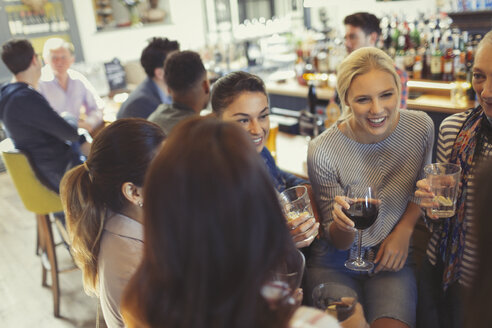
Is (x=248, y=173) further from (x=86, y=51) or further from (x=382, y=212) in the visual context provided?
(x=86, y=51)

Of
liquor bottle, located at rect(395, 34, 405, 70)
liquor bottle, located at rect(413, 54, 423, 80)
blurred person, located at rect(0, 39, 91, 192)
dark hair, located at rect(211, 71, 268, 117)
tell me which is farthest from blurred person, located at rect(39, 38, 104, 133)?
liquor bottle, located at rect(413, 54, 423, 80)

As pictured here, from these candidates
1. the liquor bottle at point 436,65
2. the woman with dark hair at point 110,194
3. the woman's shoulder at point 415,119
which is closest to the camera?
the woman with dark hair at point 110,194

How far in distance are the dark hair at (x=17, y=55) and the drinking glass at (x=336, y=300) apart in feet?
8.94

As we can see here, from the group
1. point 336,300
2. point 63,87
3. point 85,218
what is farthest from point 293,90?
point 336,300

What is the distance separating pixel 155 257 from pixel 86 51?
659 cm

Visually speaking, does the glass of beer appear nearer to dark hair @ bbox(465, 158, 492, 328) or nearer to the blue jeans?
the blue jeans

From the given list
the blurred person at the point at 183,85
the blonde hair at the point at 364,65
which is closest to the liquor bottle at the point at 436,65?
the blurred person at the point at 183,85

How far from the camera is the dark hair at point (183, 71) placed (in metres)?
2.47

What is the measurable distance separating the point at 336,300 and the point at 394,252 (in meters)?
0.58

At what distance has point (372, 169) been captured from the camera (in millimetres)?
1625

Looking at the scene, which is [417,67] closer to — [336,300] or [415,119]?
[415,119]

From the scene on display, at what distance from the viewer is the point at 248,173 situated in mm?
A: 623

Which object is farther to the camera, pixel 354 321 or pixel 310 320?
pixel 354 321

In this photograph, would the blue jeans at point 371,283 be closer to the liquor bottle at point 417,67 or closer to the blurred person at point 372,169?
the blurred person at point 372,169
